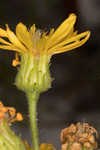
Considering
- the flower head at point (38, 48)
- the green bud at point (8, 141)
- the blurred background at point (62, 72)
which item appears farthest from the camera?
the blurred background at point (62, 72)

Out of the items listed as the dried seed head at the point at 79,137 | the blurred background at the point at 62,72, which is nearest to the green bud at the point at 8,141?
the dried seed head at the point at 79,137

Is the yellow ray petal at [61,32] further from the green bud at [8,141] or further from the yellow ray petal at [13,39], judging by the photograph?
the green bud at [8,141]

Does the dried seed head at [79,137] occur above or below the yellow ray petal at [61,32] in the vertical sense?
below

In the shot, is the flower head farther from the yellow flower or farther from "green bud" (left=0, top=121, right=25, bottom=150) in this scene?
"green bud" (left=0, top=121, right=25, bottom=150)

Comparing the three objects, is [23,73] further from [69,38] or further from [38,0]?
[38,0]

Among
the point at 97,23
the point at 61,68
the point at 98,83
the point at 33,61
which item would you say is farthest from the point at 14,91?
the point at 33,61

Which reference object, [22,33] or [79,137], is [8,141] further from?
[22,33]

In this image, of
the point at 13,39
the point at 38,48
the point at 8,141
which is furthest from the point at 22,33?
the point at 8,141

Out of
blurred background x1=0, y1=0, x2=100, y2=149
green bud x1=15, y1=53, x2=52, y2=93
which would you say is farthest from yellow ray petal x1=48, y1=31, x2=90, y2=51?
blurred background x1=0, y1=0, x2=100, y2=149
